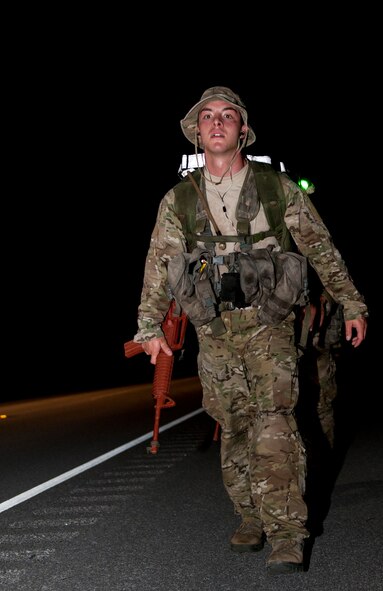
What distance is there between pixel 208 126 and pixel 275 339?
1.17m

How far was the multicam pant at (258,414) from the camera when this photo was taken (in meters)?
4.19

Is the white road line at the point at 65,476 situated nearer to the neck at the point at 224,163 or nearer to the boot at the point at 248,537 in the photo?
the boot at the point at 248,537

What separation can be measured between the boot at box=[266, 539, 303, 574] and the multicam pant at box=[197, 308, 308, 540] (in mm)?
57

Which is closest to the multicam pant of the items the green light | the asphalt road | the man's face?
the asphalt road

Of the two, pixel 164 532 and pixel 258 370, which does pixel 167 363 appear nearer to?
pixel 164 532

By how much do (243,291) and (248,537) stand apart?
1.18 metres

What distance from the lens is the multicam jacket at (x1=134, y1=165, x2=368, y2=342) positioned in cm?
455

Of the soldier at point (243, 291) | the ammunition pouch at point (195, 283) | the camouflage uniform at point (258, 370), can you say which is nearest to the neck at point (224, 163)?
the soldier at point (243, 291)

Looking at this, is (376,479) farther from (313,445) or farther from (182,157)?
(182,157)

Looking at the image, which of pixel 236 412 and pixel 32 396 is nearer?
pixel 236 412

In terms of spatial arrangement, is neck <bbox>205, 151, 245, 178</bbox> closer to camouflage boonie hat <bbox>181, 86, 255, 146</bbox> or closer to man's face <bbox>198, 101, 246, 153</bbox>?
man's face <bbox>198, 101, 246, 153</bbox>

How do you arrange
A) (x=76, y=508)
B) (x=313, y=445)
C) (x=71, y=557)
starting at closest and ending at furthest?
1. (x=71, y=557)
2. (x=76, y=508)
3. (x=313, y=445)

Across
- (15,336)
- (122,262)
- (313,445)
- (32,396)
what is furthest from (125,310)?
(313,445)

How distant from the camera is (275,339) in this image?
14.6ft
